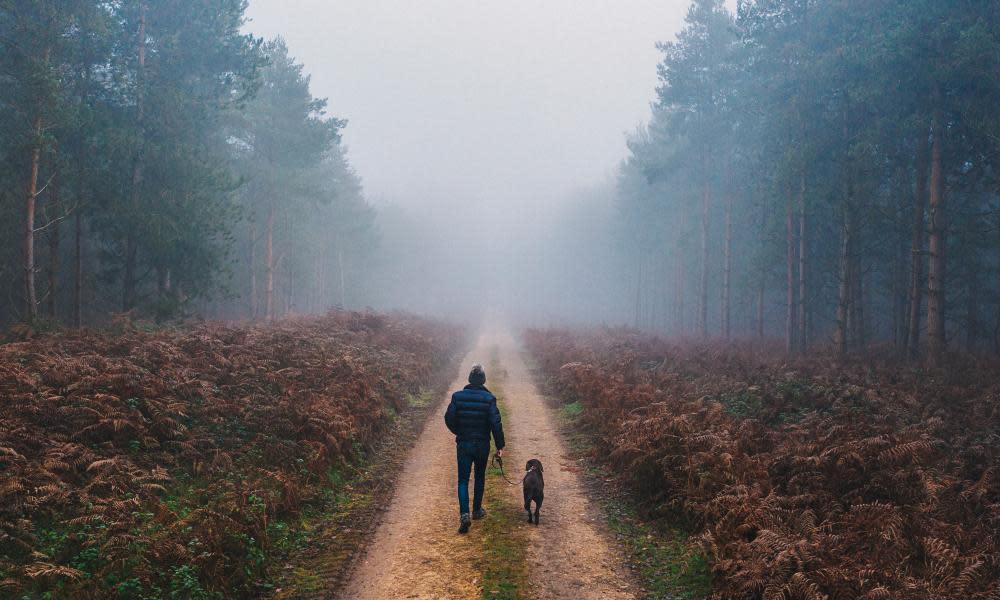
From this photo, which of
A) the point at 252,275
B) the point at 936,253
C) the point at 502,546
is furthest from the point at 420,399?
the point at 252,275

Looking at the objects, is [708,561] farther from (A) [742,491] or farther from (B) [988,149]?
(B) [988,149]

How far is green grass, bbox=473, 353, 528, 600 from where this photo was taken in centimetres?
605

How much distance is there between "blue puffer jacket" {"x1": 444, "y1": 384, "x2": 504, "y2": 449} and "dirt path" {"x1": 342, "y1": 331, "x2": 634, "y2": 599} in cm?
132

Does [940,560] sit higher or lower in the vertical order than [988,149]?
lower

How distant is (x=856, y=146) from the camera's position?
17578 mm

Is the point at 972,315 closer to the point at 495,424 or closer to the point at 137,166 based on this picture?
the point at 495,424

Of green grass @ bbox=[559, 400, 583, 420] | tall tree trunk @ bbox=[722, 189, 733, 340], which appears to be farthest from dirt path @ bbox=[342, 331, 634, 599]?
tall tree trunk @ bbox=[722, 189, 733, 340]

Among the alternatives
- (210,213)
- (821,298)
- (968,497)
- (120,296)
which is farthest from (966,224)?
(120,296)

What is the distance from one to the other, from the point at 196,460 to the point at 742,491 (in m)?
8.48

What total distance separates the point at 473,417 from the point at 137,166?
60.2ft

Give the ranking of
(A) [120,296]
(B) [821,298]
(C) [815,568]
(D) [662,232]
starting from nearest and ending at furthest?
(C) [815,568], (A) [120,296], (B) [821,298], (D) [662,232]

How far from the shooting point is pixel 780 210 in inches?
1000

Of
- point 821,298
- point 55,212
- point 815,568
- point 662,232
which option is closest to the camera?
point 815,568

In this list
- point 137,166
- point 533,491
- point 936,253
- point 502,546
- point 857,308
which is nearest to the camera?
Result: point 502,546
